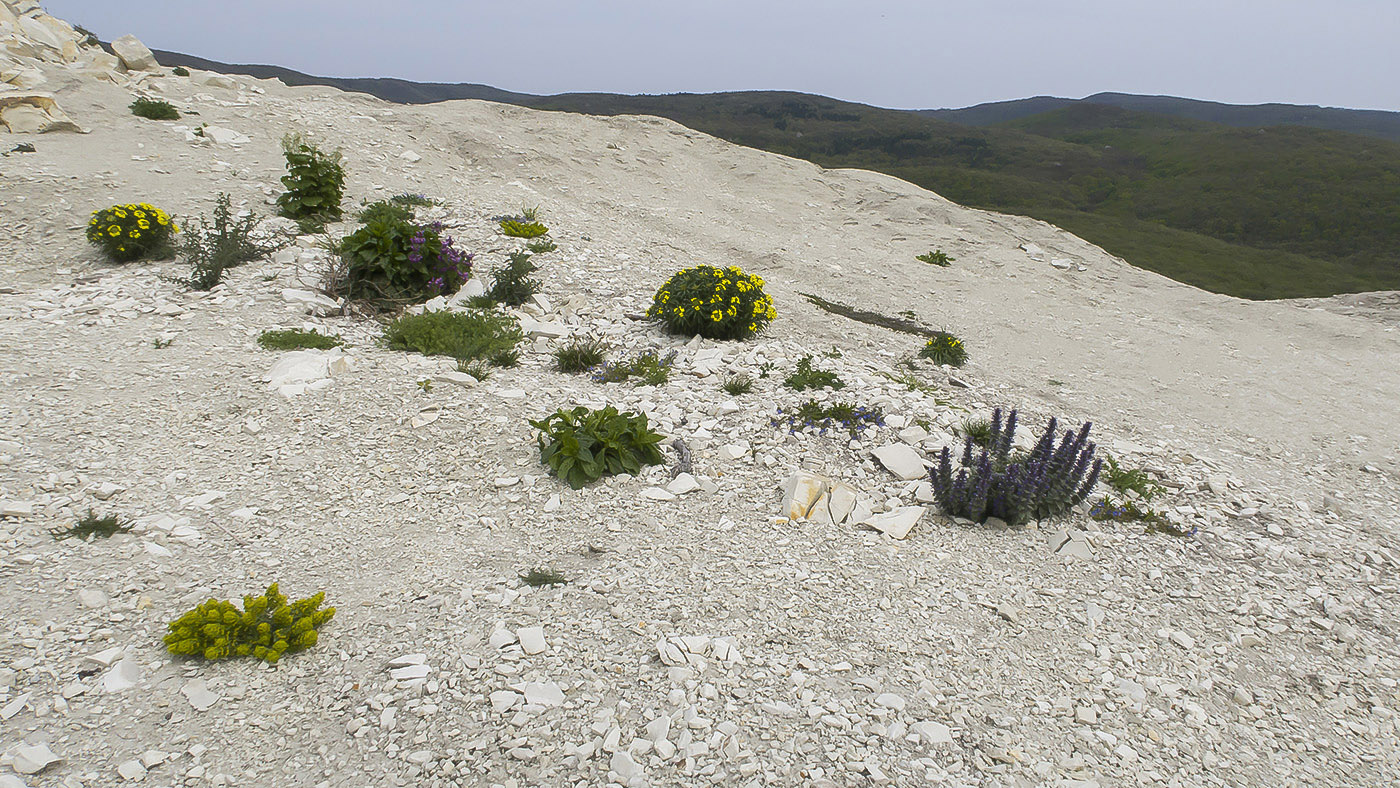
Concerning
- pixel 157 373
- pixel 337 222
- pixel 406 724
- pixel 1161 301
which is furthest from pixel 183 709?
pixel 1161 301

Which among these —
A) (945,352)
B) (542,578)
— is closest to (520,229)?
(945,352)

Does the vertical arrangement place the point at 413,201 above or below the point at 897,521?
above

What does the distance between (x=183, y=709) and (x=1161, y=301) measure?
61.8 feet

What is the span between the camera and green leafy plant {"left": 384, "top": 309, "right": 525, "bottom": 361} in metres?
7.95

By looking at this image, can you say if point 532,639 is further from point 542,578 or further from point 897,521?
point 897,521

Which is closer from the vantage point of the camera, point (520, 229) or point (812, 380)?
point (812, 380)

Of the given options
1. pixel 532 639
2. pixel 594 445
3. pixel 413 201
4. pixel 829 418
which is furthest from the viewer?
pixel 413 201

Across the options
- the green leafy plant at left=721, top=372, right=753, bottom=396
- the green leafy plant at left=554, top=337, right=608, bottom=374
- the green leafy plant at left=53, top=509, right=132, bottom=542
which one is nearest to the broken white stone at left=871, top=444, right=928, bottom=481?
the green leafy plant at left=721, top=372, right=753, bottom=396

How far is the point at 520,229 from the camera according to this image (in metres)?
12.0

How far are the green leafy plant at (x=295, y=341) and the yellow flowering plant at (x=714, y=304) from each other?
399cm

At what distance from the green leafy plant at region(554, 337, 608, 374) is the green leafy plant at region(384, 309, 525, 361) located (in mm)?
614

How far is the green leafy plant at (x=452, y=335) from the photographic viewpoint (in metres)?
7.95

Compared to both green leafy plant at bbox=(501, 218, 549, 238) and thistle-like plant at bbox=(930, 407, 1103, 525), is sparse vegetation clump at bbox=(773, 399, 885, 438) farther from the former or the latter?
green leafy plant at bbox=(501, 218, 549, 238)

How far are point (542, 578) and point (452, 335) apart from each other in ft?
14.0
